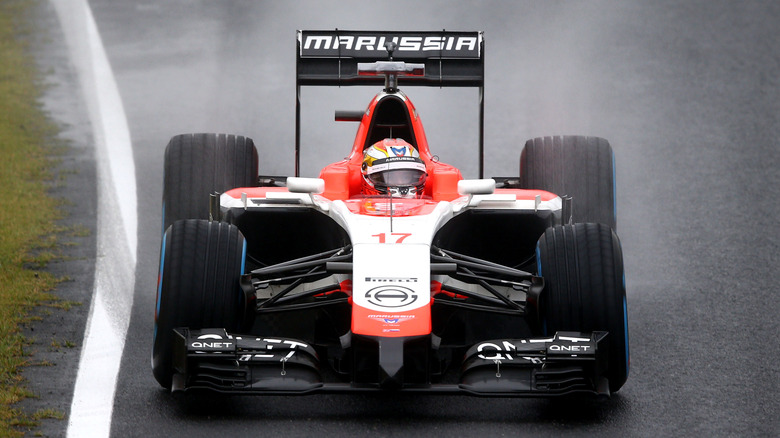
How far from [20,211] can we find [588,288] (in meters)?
6.73

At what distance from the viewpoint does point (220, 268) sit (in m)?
9.14

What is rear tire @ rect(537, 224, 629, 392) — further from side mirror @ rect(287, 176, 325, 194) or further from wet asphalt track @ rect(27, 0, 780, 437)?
side mirror @ rect(287, 176, 325, 194)

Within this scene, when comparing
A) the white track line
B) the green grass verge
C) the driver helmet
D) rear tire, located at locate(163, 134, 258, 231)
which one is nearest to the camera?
the white track line

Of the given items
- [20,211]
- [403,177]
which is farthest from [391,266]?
[20,211]

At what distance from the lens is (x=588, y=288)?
9.02 meters

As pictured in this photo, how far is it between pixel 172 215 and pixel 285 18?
10482 mm

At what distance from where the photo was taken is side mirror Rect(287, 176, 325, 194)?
997 centimetres

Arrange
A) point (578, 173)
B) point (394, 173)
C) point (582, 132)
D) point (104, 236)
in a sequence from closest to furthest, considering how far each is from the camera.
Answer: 1. point (394, 173)
2. point (578, 173)
3. point (104, 236)
4. point (582, 132)

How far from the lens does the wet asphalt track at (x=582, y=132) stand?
8828mm

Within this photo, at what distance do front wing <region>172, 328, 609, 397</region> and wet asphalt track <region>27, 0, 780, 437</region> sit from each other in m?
0.24

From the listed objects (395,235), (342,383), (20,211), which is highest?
(395,235)

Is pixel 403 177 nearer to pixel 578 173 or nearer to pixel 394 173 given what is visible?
pixel 394 173

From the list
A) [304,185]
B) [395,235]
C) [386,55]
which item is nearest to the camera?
[395,235]

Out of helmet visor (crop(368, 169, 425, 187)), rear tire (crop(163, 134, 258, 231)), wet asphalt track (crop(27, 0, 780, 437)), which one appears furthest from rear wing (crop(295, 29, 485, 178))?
wet asphalt track (crop(27, 0, 780, 437))
